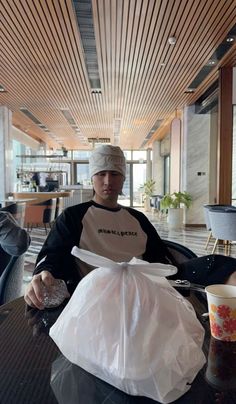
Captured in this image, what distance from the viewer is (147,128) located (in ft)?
41.5

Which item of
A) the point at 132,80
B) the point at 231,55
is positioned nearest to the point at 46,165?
the point at 132,80

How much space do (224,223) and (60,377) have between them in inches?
178

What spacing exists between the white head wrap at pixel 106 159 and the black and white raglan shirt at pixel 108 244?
0.18 m

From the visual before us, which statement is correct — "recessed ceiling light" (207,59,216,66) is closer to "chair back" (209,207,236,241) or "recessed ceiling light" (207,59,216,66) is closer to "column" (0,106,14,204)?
"chair back" (209,207,236,241)

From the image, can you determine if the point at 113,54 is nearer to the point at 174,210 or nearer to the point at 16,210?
the point at 16,210

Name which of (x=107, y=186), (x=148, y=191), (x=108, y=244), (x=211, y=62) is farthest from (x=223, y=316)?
(x=148, y=191)

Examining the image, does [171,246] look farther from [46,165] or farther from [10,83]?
[46,165]

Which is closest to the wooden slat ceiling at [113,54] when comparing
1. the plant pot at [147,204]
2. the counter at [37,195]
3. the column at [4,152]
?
the column at [4,152]

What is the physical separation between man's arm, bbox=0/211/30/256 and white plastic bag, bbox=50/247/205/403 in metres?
1.03

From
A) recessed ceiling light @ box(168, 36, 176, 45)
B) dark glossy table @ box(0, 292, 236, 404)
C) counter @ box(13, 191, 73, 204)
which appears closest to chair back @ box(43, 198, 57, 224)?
counter @ box(13, 191, 73, 204)

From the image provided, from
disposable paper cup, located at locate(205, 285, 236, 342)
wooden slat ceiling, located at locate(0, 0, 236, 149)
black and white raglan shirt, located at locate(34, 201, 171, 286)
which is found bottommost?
disposable paper cup, located at locate(205, 285, 236, 342)

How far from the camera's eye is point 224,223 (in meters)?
4.88

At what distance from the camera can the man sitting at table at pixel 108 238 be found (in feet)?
4.27

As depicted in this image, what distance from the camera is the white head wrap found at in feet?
5.23
